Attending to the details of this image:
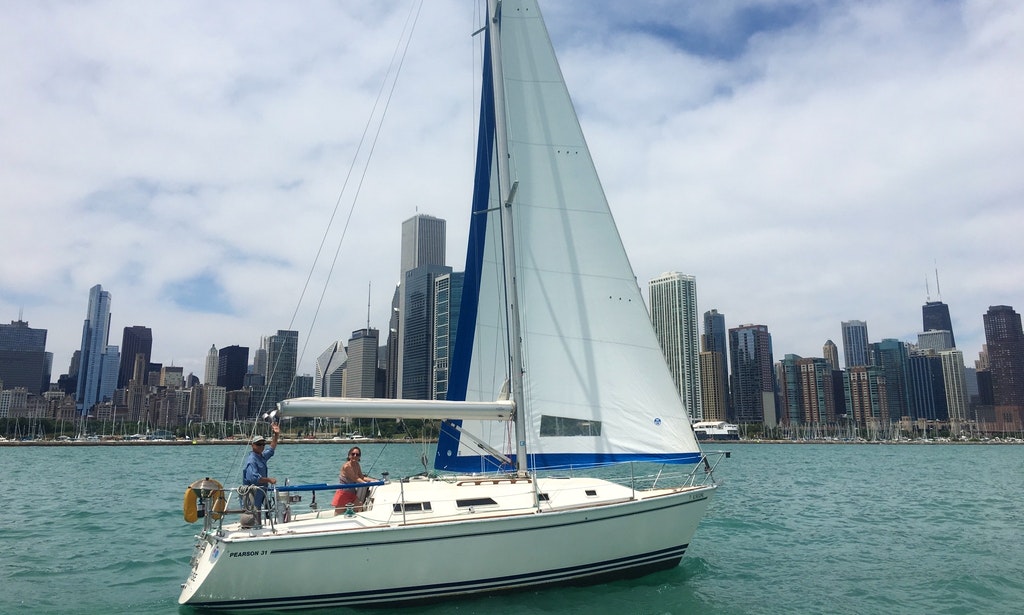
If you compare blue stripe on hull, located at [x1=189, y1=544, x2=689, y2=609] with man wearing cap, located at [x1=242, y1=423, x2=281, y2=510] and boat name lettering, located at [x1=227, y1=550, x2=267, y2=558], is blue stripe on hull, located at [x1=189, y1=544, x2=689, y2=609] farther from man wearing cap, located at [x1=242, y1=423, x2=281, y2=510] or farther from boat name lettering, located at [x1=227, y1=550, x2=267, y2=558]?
man wearing cap, located at [x1=242, y1=423, x2=281, y2=510]

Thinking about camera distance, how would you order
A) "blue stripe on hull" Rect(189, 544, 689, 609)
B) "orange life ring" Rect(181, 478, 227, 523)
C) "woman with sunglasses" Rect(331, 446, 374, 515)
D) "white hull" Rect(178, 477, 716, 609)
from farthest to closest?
"woman with sunglasses" Rect(331, 446, 374, 515), "orange life ring" Rect(181, 478, 227, 523), "blue stripe on hull" Rect(189, 544, 689, 609), "white hull" Rect(178, 477, 716, 609)

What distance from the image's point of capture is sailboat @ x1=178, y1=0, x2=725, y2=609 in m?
9.23

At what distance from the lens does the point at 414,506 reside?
10297mm

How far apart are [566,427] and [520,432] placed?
877 millimetres

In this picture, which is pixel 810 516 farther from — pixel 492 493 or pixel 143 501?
pixel 143 501

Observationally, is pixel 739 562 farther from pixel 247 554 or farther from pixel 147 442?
pixel 147 442

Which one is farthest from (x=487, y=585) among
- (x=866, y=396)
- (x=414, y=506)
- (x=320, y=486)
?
(x=866, y=396)

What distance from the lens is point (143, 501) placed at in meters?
24.4

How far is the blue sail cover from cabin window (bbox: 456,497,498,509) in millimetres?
1119

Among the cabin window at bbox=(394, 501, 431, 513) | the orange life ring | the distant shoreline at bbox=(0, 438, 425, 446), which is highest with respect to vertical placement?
the orange life ring

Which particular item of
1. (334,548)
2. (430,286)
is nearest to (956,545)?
(334,548)

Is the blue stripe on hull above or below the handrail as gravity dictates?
below

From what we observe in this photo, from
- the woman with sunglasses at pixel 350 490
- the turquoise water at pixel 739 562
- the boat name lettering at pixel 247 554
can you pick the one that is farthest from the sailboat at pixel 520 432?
the turquoise water at pixel 739 562

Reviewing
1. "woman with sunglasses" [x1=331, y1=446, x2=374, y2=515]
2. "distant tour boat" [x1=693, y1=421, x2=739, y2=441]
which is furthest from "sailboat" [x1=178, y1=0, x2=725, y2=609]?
"distant tour boat" [x1=693, y1=421, x2=739, y2=441]
